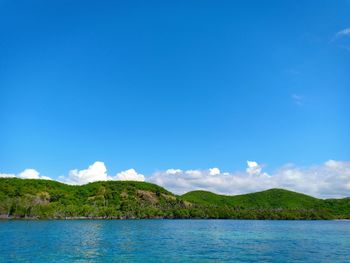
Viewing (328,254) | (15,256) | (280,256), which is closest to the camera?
(15,256)

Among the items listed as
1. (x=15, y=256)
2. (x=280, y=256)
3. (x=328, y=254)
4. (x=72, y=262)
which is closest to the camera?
(x=72, y=262)

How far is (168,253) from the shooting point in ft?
235

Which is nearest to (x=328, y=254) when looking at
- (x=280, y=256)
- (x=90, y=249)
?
(x=280, y=256)

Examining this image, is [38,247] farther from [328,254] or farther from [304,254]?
[328,254]

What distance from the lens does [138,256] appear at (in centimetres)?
6675

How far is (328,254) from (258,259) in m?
18.7

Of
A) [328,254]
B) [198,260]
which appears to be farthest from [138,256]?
[328,254]

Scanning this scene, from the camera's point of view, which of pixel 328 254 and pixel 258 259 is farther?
pixel 328 254

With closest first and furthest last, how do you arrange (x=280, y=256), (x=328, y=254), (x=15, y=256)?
(x=15, y=256), (x=280, y=256), (x=328, y=254)

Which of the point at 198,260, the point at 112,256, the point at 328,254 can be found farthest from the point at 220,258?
the point at 328,254

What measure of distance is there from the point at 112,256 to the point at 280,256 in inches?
1202

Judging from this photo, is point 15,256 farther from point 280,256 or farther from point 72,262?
point 280,256

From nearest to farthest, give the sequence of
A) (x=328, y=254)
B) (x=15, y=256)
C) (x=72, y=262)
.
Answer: (x=72, y=262) < (x=15, y=256) < (x=328, y=254)

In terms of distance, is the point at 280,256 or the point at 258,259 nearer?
the point at 258,259
